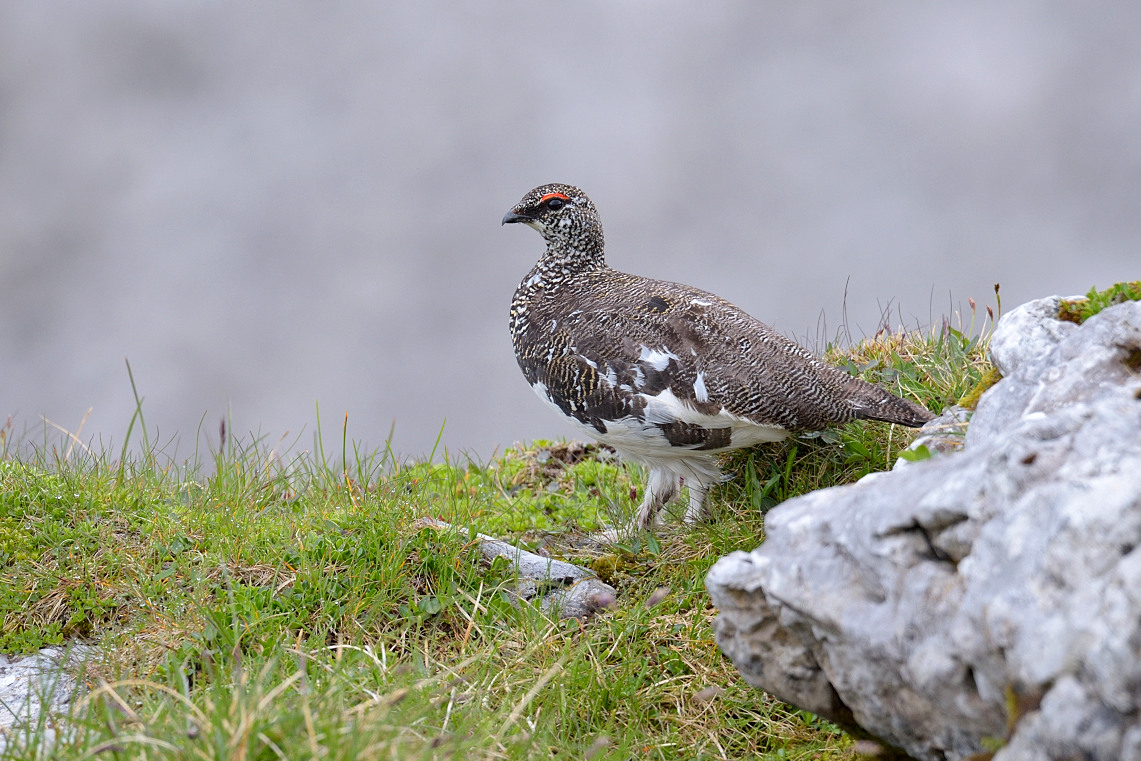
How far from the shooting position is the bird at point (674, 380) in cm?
430

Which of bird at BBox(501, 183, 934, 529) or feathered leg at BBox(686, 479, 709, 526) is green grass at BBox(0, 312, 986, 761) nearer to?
feathered leg at BBox(686, 479, 709, 526)

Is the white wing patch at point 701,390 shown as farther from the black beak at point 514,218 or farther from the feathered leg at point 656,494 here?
the black beak at point 514,218

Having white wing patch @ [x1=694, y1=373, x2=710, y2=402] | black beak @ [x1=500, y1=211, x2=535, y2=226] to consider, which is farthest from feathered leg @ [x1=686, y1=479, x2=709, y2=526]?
black beak @ [x1=500, y1=211, x2=535, y2=226]

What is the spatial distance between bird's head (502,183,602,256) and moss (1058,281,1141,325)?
8.89 feet

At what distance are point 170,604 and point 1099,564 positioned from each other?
338cm

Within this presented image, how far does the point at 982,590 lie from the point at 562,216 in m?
3.86

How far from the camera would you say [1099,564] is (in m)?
1.78

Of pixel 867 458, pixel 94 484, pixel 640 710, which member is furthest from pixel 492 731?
A: pixel 94 484

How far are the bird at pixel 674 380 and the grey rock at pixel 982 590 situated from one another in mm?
Result: 1587

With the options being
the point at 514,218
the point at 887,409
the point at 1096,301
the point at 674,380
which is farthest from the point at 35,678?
the point at 1096,301

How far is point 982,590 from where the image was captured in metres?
1.94

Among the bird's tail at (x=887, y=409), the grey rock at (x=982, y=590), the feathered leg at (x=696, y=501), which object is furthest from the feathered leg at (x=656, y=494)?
the grey rock at (x=982, y=590)

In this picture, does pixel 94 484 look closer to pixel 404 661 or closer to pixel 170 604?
pixel 170 604

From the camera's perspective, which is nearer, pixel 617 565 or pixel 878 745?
pixel 878 745
